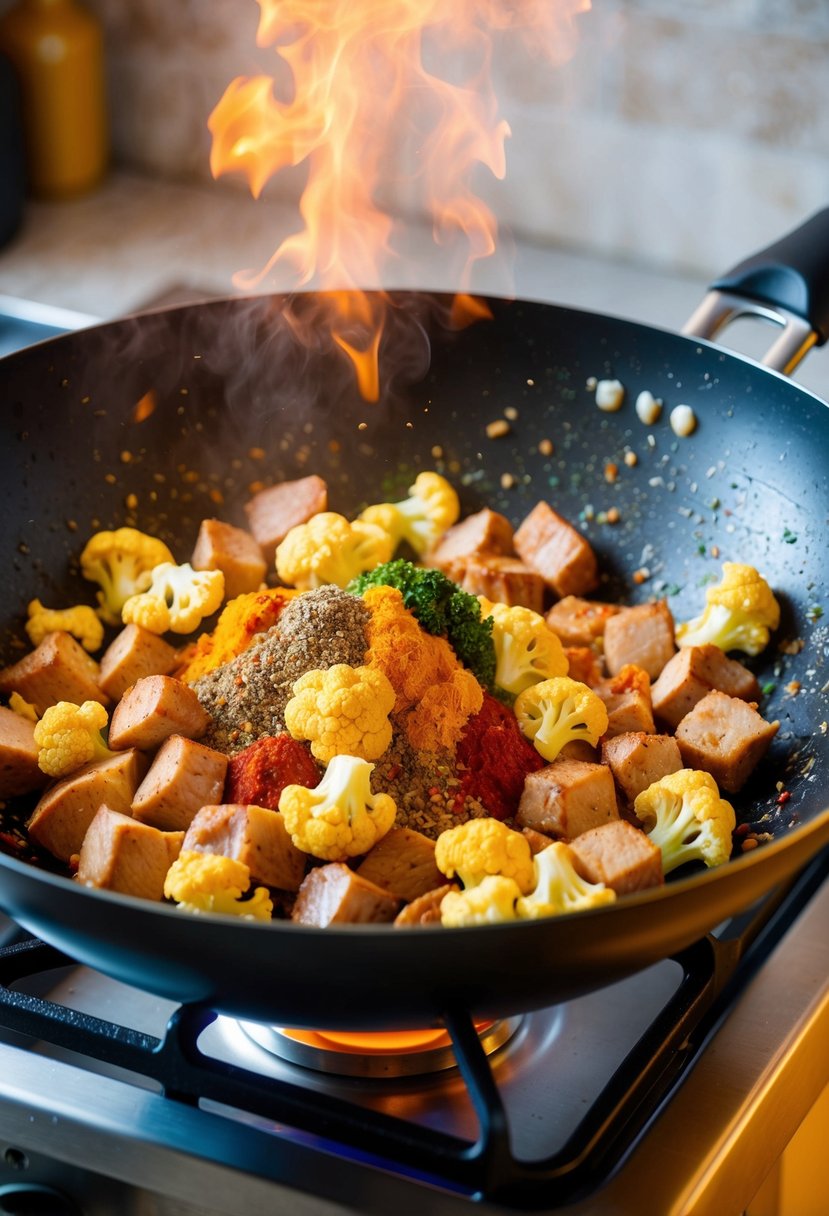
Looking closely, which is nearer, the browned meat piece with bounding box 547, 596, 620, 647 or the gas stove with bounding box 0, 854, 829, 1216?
the gas stove with bounding box 0, 854, 829, 1216

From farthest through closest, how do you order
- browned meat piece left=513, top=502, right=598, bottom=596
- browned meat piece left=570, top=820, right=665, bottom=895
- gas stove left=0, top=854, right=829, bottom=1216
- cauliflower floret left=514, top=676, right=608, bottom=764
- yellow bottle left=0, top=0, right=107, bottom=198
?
1. yellow bottle left=0, top=0, right=107, bottom=198
2. browned meat piece left=513, top=502, right=598, bottom=596
3. cauliflower floret left=514, top=676, right=608, bottom=764
4. browned meat piece left=570, top=820, right=665, bottom=895
5. gas stove left=0, top=854, right=829, bottom=1216

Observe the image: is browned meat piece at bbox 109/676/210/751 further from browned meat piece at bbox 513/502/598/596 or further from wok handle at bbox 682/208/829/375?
wok handle at bbox 682/208/829/375

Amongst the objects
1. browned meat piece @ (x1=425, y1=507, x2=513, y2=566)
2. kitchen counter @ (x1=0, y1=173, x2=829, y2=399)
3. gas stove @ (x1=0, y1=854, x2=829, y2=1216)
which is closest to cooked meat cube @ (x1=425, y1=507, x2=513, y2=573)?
browned meat piece @ (x1=425, y1=507, x2=513, y2=566)

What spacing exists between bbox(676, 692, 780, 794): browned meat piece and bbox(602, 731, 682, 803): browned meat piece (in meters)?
0.03

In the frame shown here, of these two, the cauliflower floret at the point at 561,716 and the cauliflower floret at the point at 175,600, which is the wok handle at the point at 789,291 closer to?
the cauliflower floret at the point at 561,716

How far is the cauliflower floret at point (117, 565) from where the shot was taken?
1.37 m

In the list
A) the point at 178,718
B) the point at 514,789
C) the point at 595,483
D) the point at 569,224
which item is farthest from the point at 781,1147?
the point at 569,224

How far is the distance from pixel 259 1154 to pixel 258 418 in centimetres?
89

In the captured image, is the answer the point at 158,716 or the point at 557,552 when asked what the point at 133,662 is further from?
the point at 557,552

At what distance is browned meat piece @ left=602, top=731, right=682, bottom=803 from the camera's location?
3.82ft

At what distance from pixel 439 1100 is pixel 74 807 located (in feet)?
1.28

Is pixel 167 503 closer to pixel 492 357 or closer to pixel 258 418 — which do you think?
pixel 258 418

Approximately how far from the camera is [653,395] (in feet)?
4.82

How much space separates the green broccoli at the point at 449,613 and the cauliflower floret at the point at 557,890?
30 centimetres
